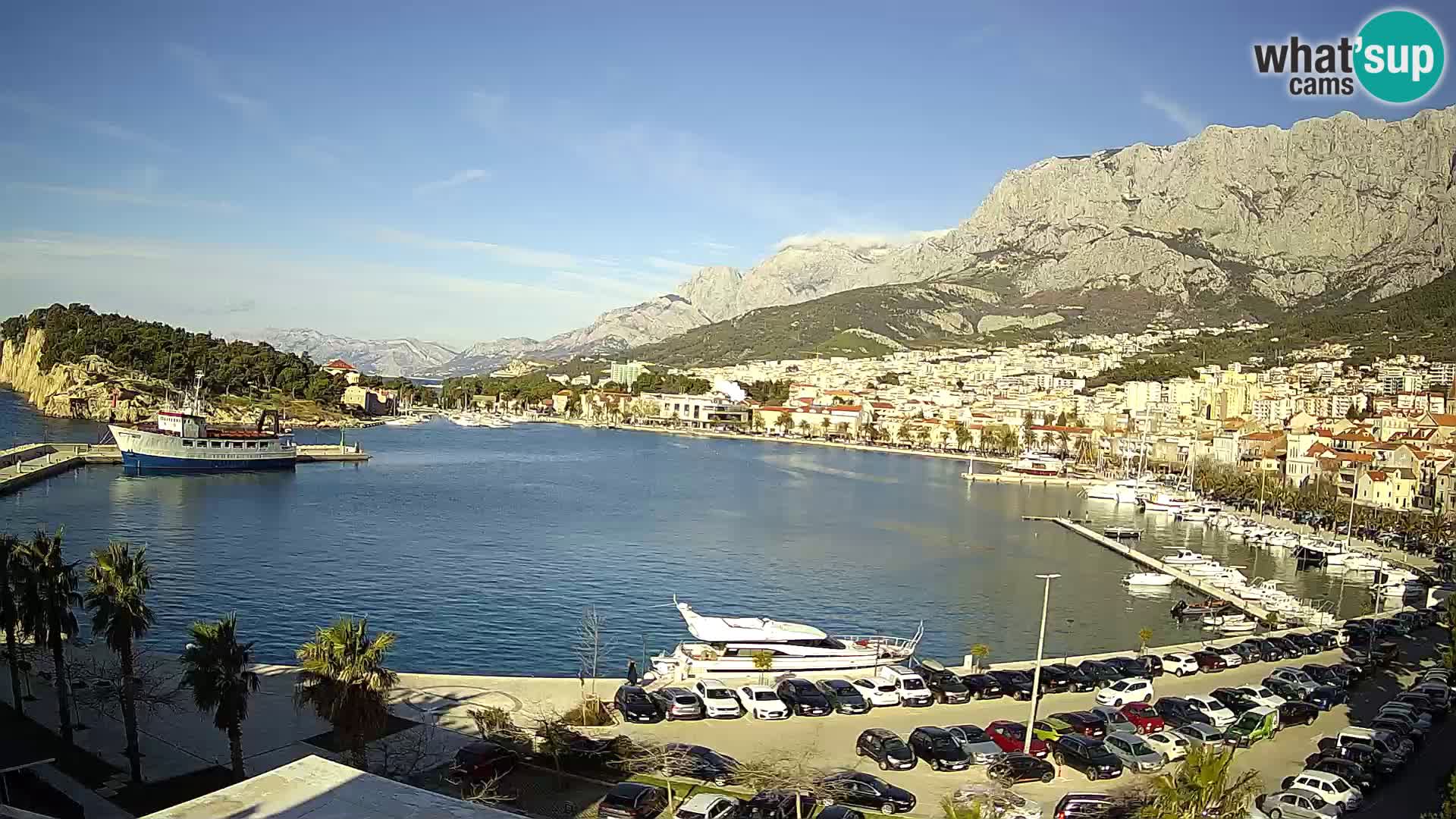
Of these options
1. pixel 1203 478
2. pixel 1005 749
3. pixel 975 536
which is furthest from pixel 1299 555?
pixel 1005 749

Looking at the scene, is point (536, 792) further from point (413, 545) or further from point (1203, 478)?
point (1203, 478)

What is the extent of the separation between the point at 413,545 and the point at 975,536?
22.2m

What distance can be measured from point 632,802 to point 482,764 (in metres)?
2.02

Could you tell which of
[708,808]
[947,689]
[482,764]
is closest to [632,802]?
[708,808]

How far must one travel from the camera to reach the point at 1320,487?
51000 millimetres

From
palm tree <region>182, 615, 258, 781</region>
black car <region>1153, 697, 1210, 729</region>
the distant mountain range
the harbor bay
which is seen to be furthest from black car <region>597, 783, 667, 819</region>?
the distant mountain range

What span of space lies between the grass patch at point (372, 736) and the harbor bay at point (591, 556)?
5854 mm

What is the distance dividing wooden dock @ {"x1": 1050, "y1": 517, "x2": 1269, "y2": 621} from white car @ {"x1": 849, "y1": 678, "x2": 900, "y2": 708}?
14817 millimetres

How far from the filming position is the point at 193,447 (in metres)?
51.3

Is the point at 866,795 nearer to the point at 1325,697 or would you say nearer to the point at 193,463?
the point at 1325,697

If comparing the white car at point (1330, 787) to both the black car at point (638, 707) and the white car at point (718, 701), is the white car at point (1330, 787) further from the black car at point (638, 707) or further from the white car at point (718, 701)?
the black car at point (638, 707)

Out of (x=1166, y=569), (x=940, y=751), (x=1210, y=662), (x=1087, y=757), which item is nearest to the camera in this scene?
(x=1087, y=757)

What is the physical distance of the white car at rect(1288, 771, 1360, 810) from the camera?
11273 millimetres

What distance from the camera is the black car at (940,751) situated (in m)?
12.6
